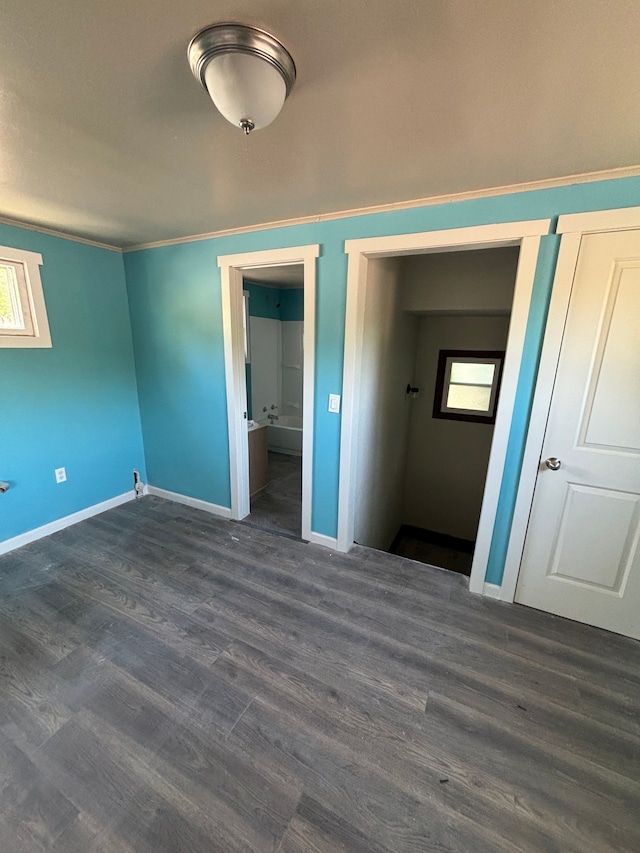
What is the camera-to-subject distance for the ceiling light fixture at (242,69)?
0.85 m

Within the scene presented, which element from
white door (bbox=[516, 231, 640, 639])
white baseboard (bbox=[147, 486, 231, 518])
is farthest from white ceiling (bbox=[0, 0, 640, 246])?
white baseboard (bbox=[147, 486, 231, 518])

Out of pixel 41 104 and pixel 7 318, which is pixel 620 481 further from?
pixel 7 318

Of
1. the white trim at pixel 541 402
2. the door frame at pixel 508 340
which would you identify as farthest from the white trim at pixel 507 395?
the white trim at pixel 541 402

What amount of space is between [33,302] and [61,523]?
5.68 feet

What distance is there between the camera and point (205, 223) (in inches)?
90.0

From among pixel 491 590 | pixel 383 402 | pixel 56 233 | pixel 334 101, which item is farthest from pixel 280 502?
pixel 334 101

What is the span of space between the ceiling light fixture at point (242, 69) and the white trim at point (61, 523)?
3.06 metres

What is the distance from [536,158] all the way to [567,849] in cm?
247

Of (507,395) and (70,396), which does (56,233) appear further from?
(507,395)

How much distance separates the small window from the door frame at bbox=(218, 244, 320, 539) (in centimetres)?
183

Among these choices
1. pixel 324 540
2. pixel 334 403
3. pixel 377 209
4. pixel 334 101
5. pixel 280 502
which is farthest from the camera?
pixel 280 502

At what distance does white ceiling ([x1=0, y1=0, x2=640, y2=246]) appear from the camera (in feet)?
2.64

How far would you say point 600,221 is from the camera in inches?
60.4

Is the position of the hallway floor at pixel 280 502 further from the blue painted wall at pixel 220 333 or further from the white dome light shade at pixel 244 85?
the white dome light shade at pixel 244 85
